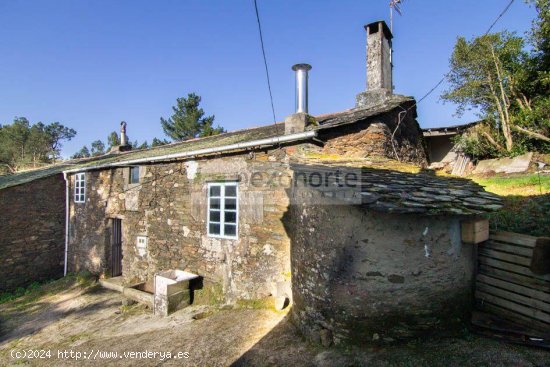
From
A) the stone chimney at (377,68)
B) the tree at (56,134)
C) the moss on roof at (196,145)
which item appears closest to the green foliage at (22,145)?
the tree at (56,134)

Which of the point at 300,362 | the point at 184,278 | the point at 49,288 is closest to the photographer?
the point at 300,362

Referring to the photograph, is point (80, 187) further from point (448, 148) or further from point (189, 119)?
point (189, 119)

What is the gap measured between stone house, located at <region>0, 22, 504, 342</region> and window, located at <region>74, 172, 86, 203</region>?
0.07 m

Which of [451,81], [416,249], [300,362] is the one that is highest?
[451,81]

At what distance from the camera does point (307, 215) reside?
16.5 ft

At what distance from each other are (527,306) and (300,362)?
3.20 meters

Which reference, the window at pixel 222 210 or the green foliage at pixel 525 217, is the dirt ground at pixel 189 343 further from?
the green foliage at pixel 525 217

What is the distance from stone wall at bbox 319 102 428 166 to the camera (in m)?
6.55

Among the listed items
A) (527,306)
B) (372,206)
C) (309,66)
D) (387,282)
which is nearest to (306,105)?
(309,66)

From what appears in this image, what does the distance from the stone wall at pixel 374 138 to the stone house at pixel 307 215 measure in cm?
3

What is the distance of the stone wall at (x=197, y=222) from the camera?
6.48 m

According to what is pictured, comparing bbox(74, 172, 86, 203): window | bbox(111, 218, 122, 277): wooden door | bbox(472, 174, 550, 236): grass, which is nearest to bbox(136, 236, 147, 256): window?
bbox(111, 218, 122, 277): wooden door

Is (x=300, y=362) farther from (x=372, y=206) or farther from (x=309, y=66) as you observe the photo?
(x=309, y=66)

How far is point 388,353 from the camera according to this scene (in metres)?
4.05
